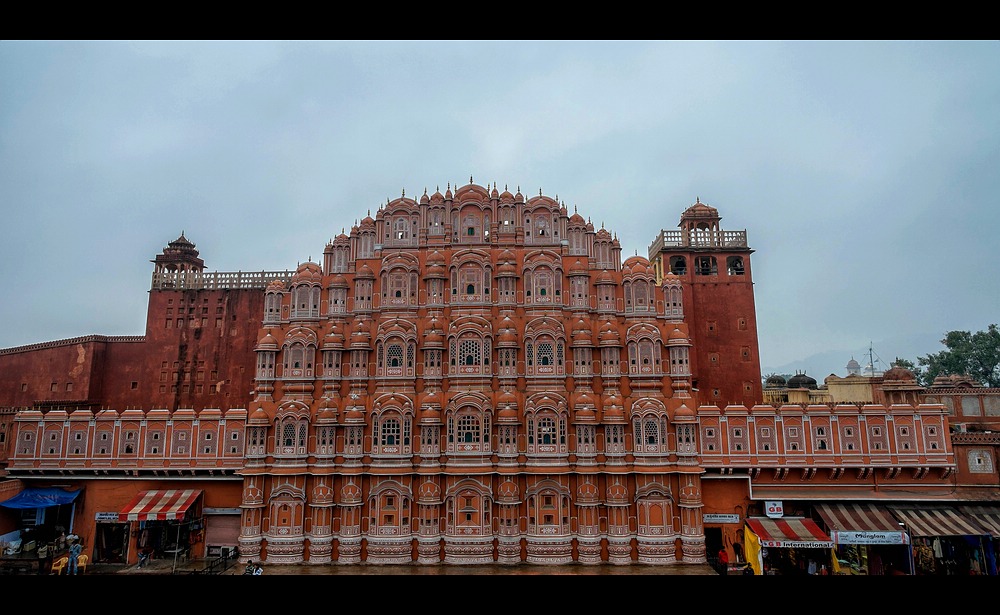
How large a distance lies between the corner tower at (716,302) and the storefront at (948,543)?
949 centimetres

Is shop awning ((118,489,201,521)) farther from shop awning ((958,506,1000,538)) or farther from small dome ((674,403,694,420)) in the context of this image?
shop awning ((958,506,1000,538))

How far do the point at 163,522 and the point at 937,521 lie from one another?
112 ft

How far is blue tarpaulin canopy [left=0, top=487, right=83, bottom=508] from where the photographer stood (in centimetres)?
2700

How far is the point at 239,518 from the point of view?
91.6ft

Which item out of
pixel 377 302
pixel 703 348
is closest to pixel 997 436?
pixel 703 348

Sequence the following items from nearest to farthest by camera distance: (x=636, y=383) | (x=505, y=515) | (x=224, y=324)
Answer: (x=505, y=515), (x=636, y=383), (x=224, y=324)

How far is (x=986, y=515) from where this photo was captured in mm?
25984

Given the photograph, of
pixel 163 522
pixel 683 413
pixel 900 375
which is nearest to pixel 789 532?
pixel 683 413

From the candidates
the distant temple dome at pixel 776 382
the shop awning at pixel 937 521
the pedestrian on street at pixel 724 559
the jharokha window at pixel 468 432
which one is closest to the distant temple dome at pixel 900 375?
the shop awning at pixel 937 521

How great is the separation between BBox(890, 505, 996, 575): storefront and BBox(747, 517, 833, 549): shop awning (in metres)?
3.75
